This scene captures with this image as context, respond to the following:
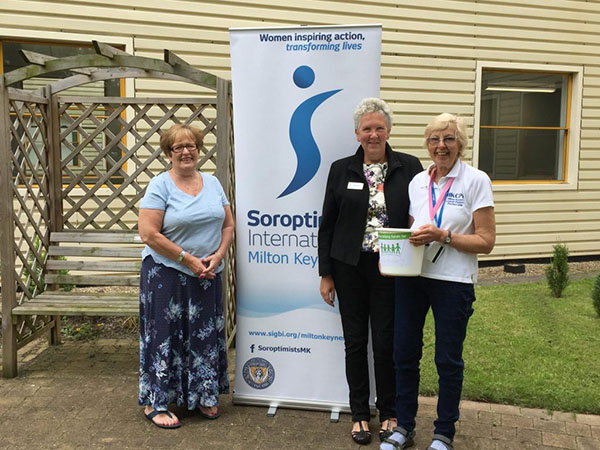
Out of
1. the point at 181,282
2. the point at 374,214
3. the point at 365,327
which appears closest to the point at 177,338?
the point at 181,282

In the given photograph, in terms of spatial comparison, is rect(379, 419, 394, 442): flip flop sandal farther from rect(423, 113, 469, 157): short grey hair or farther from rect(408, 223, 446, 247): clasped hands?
rect(423, 113, 469, 157): short grey hair

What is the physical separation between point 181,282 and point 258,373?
847mm

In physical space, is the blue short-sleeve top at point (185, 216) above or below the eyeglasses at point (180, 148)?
below

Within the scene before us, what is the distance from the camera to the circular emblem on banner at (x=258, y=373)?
12.1ft

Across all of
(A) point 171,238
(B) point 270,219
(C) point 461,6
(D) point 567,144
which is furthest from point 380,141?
(D) point 567,144

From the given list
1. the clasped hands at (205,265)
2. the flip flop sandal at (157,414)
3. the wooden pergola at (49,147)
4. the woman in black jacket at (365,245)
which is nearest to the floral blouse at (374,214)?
the woman in black jacket at (365,245)

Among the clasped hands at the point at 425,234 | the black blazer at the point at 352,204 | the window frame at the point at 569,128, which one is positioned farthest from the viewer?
the window frame at the point at 569,128

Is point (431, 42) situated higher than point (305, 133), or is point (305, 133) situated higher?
point (431, 42)

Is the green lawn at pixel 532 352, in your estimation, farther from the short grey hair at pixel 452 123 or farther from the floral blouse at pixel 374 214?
the short grey hair at pixel 452 123

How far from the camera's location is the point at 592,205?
27.6ft

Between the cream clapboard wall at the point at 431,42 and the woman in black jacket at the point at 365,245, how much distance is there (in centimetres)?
420

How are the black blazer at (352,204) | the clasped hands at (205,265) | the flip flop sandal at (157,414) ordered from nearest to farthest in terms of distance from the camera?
1. the black blazer at (352,204)
2. the clasped hands at (205,265)
3. the flip flop sandal at (157,414)

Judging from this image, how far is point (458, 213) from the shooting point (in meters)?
2.70

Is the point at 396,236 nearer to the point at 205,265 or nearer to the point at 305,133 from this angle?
the point at 305,133
